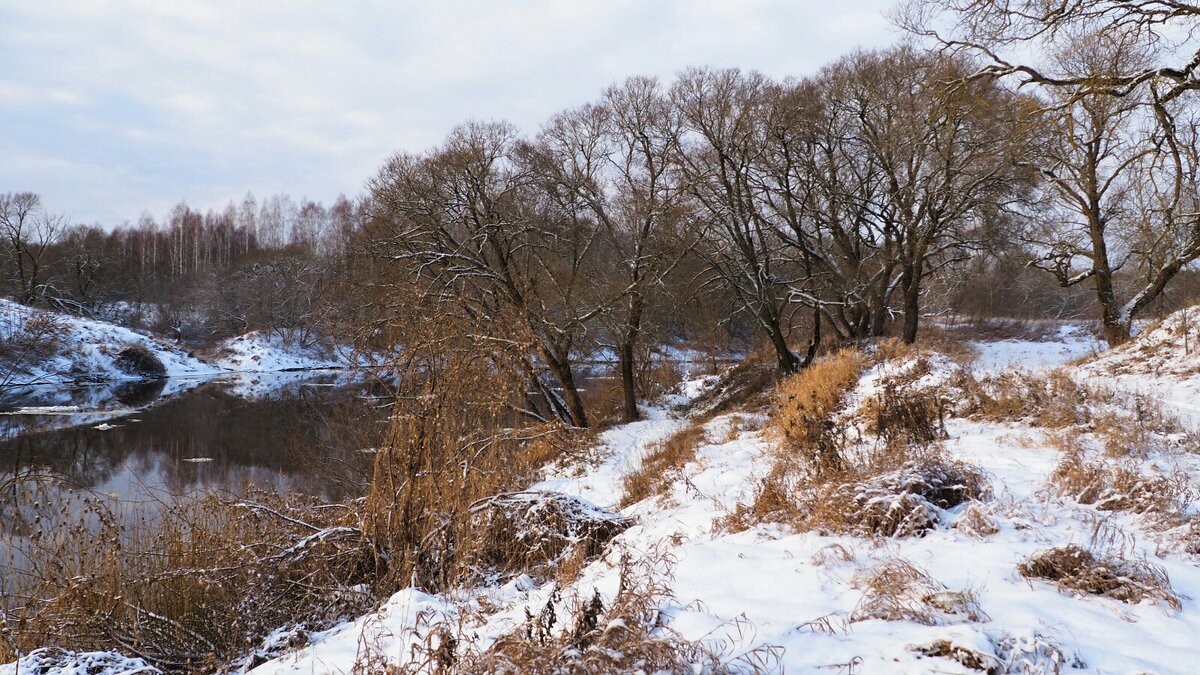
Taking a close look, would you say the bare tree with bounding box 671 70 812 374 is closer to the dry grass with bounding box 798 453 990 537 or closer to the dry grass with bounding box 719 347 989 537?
the dry grass with bounding box 719 347 989 537

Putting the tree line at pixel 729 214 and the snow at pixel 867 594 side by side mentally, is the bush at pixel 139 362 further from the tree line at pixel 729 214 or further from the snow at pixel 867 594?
the snow at pixel 867 594

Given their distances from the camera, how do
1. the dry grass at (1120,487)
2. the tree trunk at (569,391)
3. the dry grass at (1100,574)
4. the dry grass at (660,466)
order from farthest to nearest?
1. the tree trunk at (569,391)
2. the dry grass at (660,466)
3. the dry grass at (1120,487)
4. the dry grass at (1100,574)

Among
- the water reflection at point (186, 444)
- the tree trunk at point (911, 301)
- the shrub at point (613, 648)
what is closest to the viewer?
the shrub at point (613, 648)

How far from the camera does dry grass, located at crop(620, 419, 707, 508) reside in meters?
8.51

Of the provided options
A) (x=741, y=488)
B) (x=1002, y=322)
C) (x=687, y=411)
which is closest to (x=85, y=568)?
(x=741, y=488)

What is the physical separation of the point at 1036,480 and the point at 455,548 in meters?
4.63

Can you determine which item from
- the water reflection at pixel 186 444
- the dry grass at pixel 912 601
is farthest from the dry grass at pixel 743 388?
the dry grass at pixel 912 601

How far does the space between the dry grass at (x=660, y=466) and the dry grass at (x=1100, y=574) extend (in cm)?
457

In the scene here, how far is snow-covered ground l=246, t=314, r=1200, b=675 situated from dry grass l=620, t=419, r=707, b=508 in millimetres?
2269

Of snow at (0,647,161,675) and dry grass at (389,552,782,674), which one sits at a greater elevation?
dry grass at (389,552,782,674)

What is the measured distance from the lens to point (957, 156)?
15.8m

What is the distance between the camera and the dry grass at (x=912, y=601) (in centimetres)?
301

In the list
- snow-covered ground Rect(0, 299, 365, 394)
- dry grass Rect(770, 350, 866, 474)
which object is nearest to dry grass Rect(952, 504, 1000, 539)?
dry grass Rect(770, 350, 866, 474)

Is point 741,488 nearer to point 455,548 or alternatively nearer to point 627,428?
point 455,548
